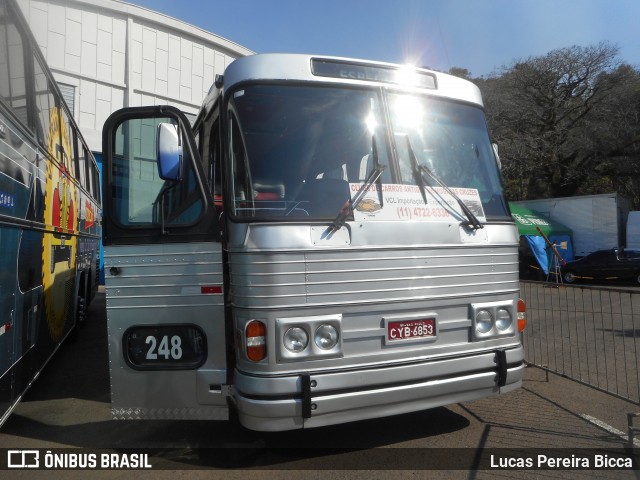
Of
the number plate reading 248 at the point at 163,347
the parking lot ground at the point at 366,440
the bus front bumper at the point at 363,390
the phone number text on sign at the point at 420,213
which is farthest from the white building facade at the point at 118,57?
the bus front bumper at the point at 363,390

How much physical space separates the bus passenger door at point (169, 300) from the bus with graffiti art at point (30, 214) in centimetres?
97

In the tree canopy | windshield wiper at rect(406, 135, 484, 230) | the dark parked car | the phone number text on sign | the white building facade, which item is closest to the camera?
the phone number text on sign

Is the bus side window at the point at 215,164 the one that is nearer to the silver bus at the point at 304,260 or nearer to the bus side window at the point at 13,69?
the silver bus at the point at 304,260

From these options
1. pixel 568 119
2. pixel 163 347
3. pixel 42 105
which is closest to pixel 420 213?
pixel 163 347

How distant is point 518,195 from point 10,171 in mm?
41641

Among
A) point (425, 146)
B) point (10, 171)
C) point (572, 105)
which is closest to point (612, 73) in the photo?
point (572, 105)

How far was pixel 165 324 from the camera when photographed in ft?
13.6

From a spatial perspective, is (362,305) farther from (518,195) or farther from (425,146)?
(518,195)

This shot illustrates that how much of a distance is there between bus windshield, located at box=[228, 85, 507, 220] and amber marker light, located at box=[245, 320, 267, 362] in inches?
30.4

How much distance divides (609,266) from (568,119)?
15.7 metres

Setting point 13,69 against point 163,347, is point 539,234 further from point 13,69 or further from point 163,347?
point 13,69

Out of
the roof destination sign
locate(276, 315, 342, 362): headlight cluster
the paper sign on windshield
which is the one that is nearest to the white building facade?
the roof destination sign

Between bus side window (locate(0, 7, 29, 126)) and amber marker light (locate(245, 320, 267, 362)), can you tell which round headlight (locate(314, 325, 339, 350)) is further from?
bus side window (locate(0, 7, 29, 126))

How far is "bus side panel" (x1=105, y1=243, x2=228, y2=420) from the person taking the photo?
408cm
